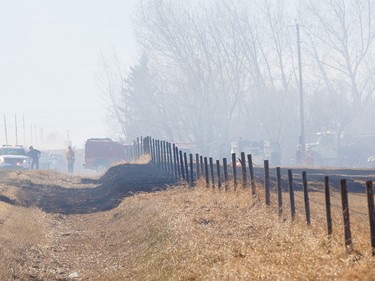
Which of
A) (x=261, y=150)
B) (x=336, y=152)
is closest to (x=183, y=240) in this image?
(x=261, y=150)

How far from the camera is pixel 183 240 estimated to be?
55.2 ft

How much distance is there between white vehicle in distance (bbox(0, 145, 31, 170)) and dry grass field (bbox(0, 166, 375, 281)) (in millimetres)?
35829

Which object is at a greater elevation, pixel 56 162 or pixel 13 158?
pixel 13 158

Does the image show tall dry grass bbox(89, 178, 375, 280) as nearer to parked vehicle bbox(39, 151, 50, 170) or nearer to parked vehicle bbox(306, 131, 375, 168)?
parked vehicle bbox(306, 131, 375, 168)

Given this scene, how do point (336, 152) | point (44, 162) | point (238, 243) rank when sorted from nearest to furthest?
point (238, 243) → point (336, 152) → point (44, 162)

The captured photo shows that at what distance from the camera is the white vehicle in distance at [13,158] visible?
221ft

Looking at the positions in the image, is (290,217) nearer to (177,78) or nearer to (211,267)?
(211,267)

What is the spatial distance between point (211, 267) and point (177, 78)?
78670mm

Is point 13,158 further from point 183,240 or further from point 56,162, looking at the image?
point 183,240

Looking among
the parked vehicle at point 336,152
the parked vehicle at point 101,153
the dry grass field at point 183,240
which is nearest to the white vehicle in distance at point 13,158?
the parked vehicle at point 101,153

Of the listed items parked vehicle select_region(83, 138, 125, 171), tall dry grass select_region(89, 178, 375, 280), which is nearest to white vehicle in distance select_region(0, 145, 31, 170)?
parked vehicle select_region(83, 138, 125, 171)

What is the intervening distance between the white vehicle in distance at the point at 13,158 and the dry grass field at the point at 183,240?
3583 centimetres

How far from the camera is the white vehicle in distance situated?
67.4m

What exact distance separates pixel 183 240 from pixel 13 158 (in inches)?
2063
